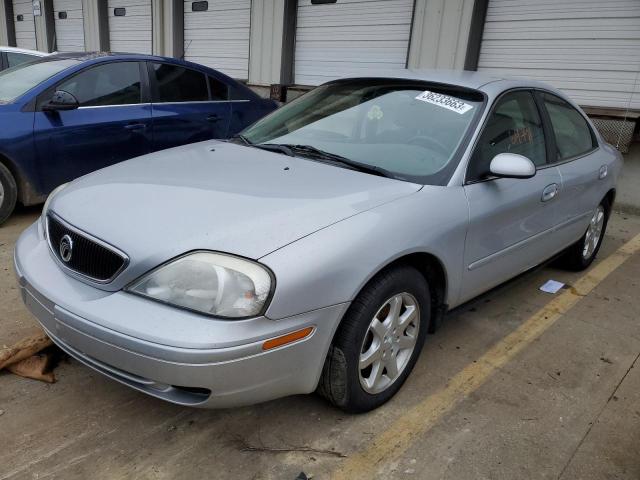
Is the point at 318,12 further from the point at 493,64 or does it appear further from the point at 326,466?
the point at 326,466

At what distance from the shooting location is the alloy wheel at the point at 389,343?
7.56 ft

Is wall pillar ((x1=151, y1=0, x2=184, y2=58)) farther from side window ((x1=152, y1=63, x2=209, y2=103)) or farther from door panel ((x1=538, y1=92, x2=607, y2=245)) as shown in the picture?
door panel ((x1=538, y1=92, x2=607, y2=245))

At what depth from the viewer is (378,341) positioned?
2.33 m

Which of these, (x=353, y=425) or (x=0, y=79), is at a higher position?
(x=0, y=79)

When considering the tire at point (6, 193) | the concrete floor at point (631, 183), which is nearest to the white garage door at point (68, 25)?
the tire at point (6, 193)

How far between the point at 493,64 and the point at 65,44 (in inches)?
514

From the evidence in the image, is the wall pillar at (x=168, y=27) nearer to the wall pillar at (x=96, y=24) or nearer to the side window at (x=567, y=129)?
the wall pillar at (x=96, y=24)

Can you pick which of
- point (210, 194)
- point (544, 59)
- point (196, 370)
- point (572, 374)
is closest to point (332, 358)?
point (196, 370)

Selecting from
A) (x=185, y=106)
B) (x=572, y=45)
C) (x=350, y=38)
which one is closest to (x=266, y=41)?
(x=350, y=38)

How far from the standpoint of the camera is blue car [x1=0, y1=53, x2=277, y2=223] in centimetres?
443

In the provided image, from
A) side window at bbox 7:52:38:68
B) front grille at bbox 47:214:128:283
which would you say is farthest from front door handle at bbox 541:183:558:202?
side window at bbox 7:52:38:68

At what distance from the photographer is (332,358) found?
2.17 metres

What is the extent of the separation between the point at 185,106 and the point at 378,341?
3.84 m

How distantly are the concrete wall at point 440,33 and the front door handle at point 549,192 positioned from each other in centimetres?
469
